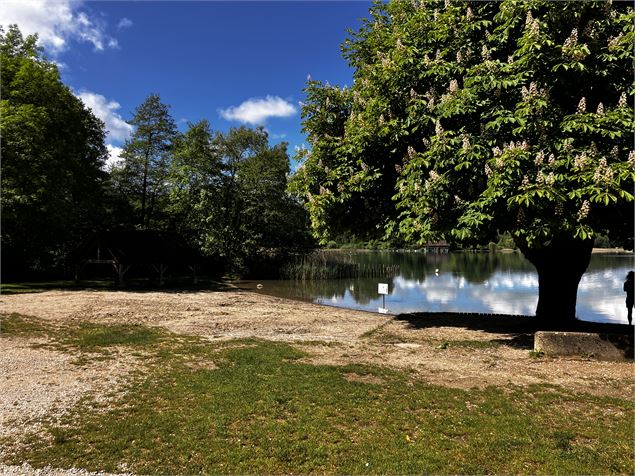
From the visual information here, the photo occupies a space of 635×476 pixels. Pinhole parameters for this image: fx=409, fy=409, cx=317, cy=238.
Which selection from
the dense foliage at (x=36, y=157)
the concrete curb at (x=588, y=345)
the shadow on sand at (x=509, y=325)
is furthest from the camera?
the dense foliage at (x=36, y=157)

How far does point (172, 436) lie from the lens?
5.51 metres

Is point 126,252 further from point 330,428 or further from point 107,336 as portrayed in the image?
point 330,428

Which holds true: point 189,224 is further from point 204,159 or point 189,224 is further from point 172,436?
point 172,436

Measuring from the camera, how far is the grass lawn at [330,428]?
4863 mm

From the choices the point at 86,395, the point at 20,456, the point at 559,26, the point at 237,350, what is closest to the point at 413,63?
the point at 559,26

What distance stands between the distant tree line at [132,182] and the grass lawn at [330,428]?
21806 millimetres

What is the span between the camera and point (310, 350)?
10578 mm

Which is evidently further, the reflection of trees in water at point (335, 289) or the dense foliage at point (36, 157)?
the reflection of trees in water at point (335, 289)

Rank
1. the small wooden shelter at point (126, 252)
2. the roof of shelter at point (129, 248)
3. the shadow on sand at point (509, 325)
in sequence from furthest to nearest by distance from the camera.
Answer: the roof of shelter at point (129, 248) < the small wooden shelter at point (126, 252) < the shadow on sand at point (509, 325)

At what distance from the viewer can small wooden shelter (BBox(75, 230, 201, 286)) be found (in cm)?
2819

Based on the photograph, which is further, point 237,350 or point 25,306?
point 25,306

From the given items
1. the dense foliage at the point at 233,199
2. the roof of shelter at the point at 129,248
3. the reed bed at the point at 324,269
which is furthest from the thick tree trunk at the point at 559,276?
the dense foliage at the point at 233,199

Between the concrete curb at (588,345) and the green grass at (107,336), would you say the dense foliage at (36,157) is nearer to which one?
the green grass at (107,336)

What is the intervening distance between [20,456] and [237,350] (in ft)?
18.4
